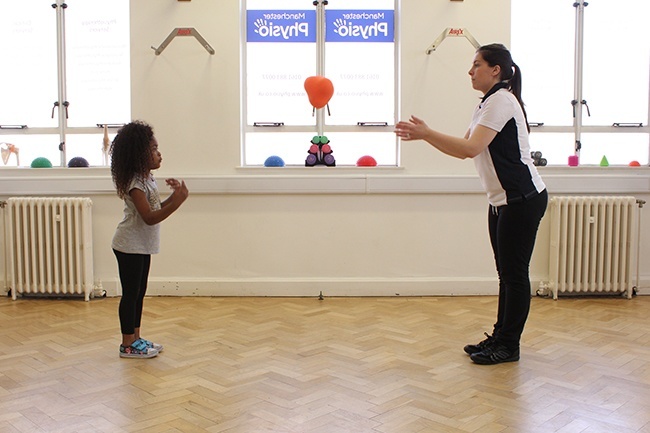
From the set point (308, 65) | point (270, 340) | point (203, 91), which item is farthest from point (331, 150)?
point (270, 340)

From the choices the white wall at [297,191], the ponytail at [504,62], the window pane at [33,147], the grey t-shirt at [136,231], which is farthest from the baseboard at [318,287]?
the ponytail at [504,62]

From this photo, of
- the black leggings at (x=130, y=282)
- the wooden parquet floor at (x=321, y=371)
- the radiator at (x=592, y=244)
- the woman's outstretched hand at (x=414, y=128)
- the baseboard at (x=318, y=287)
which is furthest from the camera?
the baseboard at (x=318, y=287)

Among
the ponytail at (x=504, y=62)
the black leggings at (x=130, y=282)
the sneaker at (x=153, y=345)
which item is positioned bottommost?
the sneaker at (x=153, y=345)

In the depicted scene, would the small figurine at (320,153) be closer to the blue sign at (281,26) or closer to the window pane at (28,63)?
the blue sign at (281,26)

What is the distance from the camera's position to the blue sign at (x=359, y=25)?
195 inches

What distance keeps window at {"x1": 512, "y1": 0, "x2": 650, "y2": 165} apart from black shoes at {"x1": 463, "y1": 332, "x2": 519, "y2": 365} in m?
2.32

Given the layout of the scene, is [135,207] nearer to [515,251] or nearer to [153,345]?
[153,345]

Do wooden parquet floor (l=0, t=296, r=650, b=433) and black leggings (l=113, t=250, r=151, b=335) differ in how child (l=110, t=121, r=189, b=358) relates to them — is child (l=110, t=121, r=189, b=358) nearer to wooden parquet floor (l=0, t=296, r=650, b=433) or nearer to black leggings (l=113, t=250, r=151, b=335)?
black leggings (l=113, t=250, r=151, b=335)

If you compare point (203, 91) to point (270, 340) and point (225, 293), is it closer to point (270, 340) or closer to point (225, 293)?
point (225, 293)

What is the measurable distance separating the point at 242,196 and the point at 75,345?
5.73ft

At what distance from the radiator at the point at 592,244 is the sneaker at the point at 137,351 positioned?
2.99 meters

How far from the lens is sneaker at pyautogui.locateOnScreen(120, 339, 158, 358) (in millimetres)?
3279

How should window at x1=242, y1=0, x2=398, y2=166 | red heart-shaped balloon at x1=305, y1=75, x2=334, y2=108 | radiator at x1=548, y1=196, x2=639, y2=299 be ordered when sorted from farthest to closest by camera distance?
window at x1=242, y1=0, x2=398, y2=166
radiator at x1=548, y1=196, x2=639, y2=299
red heart-shaped balloon at x1=305, y1=75, x2=334, y2=108

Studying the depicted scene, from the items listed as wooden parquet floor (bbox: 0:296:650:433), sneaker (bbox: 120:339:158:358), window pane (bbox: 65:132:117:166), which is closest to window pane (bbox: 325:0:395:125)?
wooden parquet floor (bbox: 0:296:650:433)
